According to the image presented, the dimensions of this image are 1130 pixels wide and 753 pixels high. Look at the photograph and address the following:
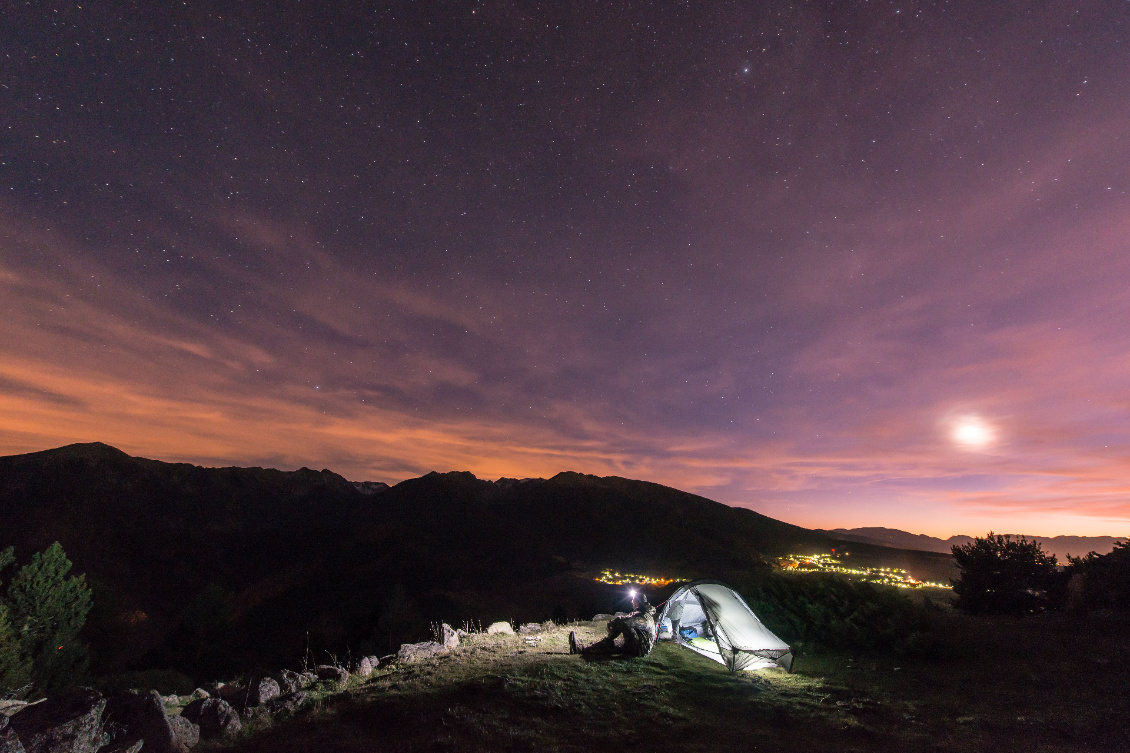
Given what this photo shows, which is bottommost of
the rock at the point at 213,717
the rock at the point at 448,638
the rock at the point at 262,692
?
the rock at the point at 448,638

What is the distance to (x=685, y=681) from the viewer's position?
1293 cm

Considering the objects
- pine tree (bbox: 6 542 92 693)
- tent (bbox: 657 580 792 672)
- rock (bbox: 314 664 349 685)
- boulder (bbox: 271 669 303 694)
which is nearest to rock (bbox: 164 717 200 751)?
boulder (bbox: 271 669 303 694)

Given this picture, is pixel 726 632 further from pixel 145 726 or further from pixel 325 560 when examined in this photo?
pixel 325 560

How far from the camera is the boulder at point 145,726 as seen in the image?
7406 millimetres

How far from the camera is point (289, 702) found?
10039mm

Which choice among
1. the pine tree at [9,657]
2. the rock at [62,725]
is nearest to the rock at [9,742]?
the rock at [62,725]

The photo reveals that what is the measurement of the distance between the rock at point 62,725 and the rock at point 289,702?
303 centimetres

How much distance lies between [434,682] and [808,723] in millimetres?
8748

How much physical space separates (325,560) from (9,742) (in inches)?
6383

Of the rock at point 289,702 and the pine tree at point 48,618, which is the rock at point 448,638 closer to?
the rock at point 289,702

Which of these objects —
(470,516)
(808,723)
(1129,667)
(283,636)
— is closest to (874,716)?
(808,723)

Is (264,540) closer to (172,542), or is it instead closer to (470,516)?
(172,542)

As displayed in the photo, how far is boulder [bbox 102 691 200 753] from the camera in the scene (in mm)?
7406

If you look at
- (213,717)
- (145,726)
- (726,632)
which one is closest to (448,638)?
(213,717)
